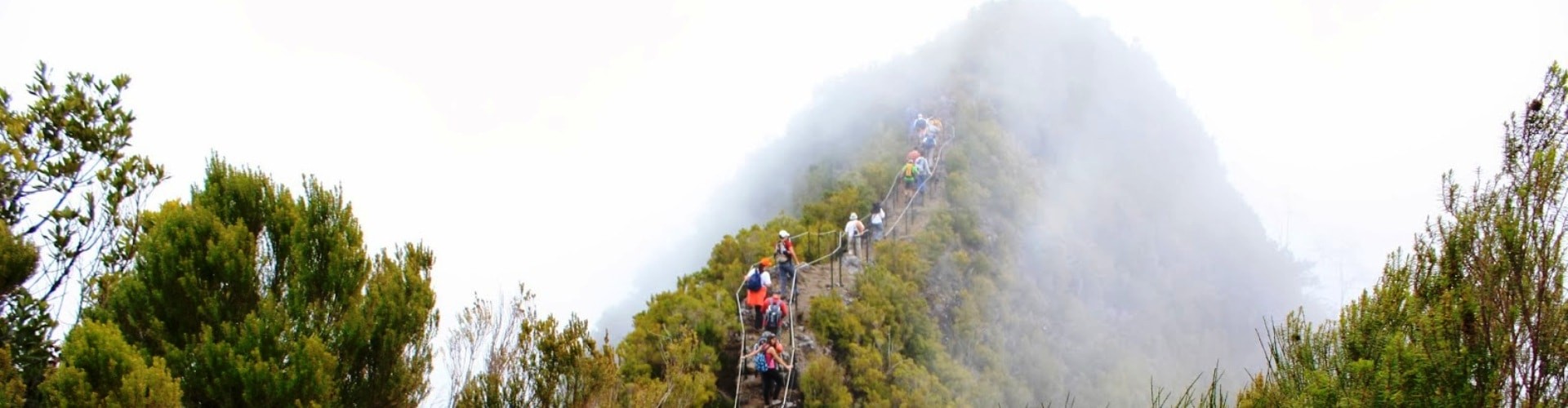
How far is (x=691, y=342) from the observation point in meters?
11.7

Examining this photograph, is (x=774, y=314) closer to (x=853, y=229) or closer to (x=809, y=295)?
(x=809, y=295)

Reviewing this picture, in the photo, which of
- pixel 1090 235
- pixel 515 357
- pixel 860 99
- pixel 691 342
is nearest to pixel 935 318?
pixel 691 342

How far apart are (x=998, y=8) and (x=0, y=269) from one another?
170 feet

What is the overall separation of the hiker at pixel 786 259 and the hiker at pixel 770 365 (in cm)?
319

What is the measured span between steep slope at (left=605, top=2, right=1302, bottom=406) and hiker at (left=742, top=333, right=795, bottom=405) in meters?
0.61

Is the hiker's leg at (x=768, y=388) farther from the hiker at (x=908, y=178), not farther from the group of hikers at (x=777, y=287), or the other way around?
the hiker at (x=908, y=178)

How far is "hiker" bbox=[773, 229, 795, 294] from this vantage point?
582 inches

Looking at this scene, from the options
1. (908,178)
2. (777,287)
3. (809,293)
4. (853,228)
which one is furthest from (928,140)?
(777,287)

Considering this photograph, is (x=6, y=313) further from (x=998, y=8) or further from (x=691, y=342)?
(x=998, y=8)

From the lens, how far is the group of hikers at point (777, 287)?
11328 millimetres

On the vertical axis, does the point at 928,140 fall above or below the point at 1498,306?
above

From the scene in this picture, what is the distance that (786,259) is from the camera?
1479 cm

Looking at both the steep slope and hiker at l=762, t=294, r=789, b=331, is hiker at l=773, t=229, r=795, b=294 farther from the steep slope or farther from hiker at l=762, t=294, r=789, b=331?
hiker at l=762, t=294, r=789, b=331

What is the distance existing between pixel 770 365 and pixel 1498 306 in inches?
297
